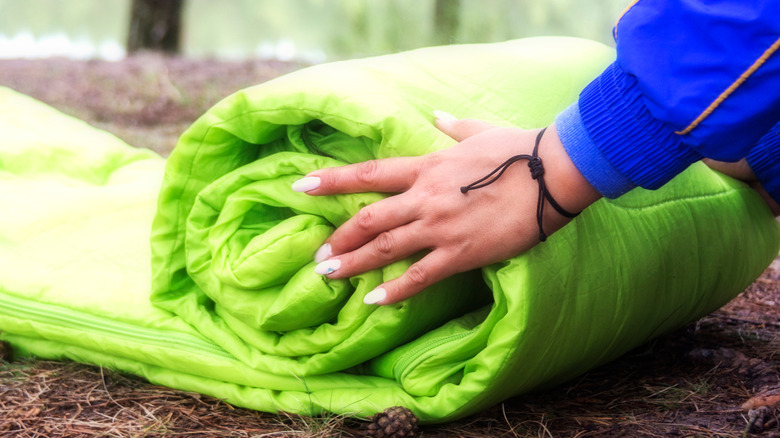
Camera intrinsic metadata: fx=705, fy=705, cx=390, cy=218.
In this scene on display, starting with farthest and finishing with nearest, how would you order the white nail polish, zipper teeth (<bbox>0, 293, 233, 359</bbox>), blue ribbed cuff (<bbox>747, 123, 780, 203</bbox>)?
1. blue ribbed cuff (<bbox>747, 123, 780, 203</bbox>)
2. zipper teeth (<bbox>0, 293, 233, 359</bbox>)
3. the white nail polish

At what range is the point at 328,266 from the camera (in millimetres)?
1373

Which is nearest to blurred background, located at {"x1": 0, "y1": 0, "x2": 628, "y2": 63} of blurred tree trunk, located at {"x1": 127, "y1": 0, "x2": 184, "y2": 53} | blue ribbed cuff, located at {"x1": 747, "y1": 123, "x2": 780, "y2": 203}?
blurred tree trunk, located at {"x1": 127, "y1": 0, "x2": 184, "y2": 53}

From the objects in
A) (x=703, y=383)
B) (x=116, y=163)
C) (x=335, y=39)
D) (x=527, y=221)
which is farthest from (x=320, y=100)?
(x=335, y=39)

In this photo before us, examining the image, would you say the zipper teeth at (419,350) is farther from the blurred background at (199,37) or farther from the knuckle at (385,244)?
the blurred background at (199,37)

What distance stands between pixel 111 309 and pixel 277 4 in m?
14.0

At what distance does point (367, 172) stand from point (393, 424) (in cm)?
49

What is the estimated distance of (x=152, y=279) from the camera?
164 centimetres

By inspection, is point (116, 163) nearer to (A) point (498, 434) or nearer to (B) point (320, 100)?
(B) point (320, 100)

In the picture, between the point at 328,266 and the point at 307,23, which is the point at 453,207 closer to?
the point at 328,266

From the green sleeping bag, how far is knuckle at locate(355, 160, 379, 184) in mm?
47

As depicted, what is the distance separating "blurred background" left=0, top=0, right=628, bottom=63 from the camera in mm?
8664

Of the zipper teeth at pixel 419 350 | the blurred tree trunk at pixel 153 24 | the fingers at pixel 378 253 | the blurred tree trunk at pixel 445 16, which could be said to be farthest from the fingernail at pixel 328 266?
the blurred tree trunk at pixel 153 24

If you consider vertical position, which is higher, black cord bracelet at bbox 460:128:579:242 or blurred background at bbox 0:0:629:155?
black cord bracelet at bbox 460:128:579:242

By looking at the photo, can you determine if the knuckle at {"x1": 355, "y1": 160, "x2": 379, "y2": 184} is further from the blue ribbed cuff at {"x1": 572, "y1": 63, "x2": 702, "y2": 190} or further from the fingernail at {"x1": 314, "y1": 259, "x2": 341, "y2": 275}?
the blue ribbed cuff at {"x1": 572, "y1": 63, "x2": 702, "y2": 190}
